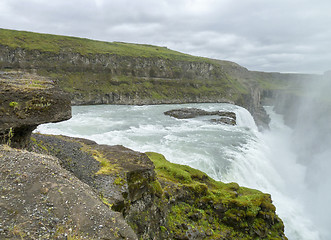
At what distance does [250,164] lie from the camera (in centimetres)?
2503

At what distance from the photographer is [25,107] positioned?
30.6 feet

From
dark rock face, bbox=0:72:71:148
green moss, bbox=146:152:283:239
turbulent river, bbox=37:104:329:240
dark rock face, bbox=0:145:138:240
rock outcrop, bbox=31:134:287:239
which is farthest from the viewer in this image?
turbulent river, bbox=37:104:329:240

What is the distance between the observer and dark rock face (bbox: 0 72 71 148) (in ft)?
29.4

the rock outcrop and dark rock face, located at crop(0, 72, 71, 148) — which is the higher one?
dark rock face, located at crop(0, 72, 71, 148)

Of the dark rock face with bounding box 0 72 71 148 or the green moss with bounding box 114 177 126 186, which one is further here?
the green moss with bounding box 114 177 126 186

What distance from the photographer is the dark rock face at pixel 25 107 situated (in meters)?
8.96

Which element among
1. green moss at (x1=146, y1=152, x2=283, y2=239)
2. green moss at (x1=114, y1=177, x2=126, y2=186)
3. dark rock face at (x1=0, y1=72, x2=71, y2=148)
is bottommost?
green moss at (x1=146, y1=152, x2=283, y2=239)

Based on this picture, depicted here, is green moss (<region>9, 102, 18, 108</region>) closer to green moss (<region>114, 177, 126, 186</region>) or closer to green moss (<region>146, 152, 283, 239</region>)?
green moss (<region>114, 177, 126, 186</region>)

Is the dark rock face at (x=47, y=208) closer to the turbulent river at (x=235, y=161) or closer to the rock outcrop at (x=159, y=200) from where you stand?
the rock outcrop at (x=159, y=200)

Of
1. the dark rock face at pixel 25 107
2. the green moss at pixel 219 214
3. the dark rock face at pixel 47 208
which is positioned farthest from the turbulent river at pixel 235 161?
the dark rock face at pixel 47 208

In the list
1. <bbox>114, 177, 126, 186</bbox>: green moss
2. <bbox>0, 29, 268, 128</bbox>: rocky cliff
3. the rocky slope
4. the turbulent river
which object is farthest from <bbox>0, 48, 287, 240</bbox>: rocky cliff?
<bbox>0, 29, 268, 128</bbox>: rocky cliff

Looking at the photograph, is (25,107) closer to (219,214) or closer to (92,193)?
(92,193)

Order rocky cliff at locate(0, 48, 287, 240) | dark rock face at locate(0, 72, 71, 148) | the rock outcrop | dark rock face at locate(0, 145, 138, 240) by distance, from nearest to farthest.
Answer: dark rock face at locate(0, 145, 138, 240), rocky cliff at locate(0, 48, 287, 240), dark rock face at locate(0, 72, 71, 148), the rock outcrop

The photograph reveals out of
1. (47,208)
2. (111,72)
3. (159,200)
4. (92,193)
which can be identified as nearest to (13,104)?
(92,193)
